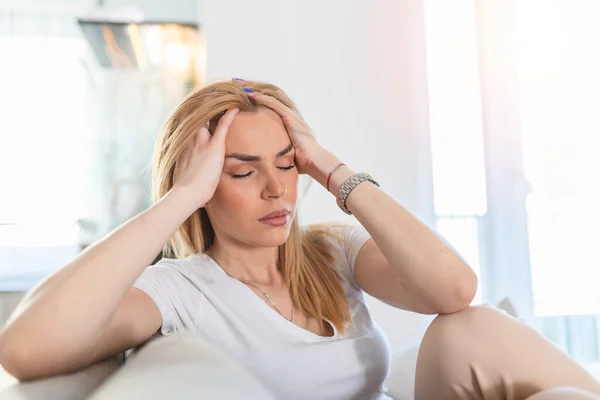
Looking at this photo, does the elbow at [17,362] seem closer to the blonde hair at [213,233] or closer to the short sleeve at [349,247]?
the blonde hair at [213,233]

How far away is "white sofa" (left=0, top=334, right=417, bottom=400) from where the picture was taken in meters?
0.62

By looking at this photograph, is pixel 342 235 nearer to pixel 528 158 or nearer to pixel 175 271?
pixel 175 271

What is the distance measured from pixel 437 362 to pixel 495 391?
0.35 ft

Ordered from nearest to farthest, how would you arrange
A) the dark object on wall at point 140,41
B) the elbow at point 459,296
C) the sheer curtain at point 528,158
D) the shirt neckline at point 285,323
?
the elbow at point 459,296
the shirt neckline at point 285,323
the dark object on wall at point 140,41
the sheer curtain at point 528,158

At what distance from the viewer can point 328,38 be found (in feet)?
8.67

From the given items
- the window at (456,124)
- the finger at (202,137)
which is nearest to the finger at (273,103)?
the finger at (202,137)

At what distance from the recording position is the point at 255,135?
1.19 m

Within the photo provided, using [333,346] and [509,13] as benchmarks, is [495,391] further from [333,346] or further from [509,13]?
[509,13]

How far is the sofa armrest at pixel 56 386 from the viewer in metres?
0.74

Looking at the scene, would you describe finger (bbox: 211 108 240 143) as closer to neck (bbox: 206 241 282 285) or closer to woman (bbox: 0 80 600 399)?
woman (bbox: 0 80 600 399)

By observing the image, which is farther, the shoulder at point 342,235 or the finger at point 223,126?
the shoulder at point 342,235

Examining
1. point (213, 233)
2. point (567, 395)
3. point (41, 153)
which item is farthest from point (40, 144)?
point (567, 395)

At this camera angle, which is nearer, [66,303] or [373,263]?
[66,303]

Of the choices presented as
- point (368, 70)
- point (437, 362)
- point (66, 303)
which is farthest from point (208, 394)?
point (368, 70)
